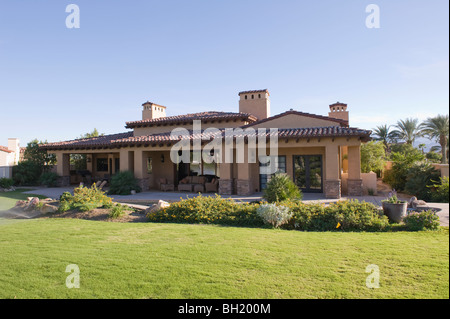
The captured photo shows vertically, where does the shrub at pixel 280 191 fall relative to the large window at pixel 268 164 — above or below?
below

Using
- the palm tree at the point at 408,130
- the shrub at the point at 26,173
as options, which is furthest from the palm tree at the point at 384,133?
the shrub at the point at 26,173

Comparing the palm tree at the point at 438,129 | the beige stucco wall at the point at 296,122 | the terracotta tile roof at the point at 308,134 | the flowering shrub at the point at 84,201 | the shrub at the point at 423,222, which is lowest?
the shrub at the point at 423,222

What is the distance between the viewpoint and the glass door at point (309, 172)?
55.6 feet

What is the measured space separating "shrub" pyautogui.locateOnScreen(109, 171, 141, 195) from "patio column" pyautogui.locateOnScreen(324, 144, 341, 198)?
11.1 m

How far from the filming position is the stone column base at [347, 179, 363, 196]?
15381mm

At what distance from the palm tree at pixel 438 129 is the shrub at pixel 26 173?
36931mm

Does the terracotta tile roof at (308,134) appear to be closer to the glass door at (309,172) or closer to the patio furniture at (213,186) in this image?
the glass door at (309,172)

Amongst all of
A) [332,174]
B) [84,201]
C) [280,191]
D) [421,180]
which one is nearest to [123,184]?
[84,201]

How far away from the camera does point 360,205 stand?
30.4 ft

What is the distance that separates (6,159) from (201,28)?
20312 mm

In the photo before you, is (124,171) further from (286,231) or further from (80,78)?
(286,231)

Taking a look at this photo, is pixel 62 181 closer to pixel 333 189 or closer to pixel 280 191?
pixel 280 191
